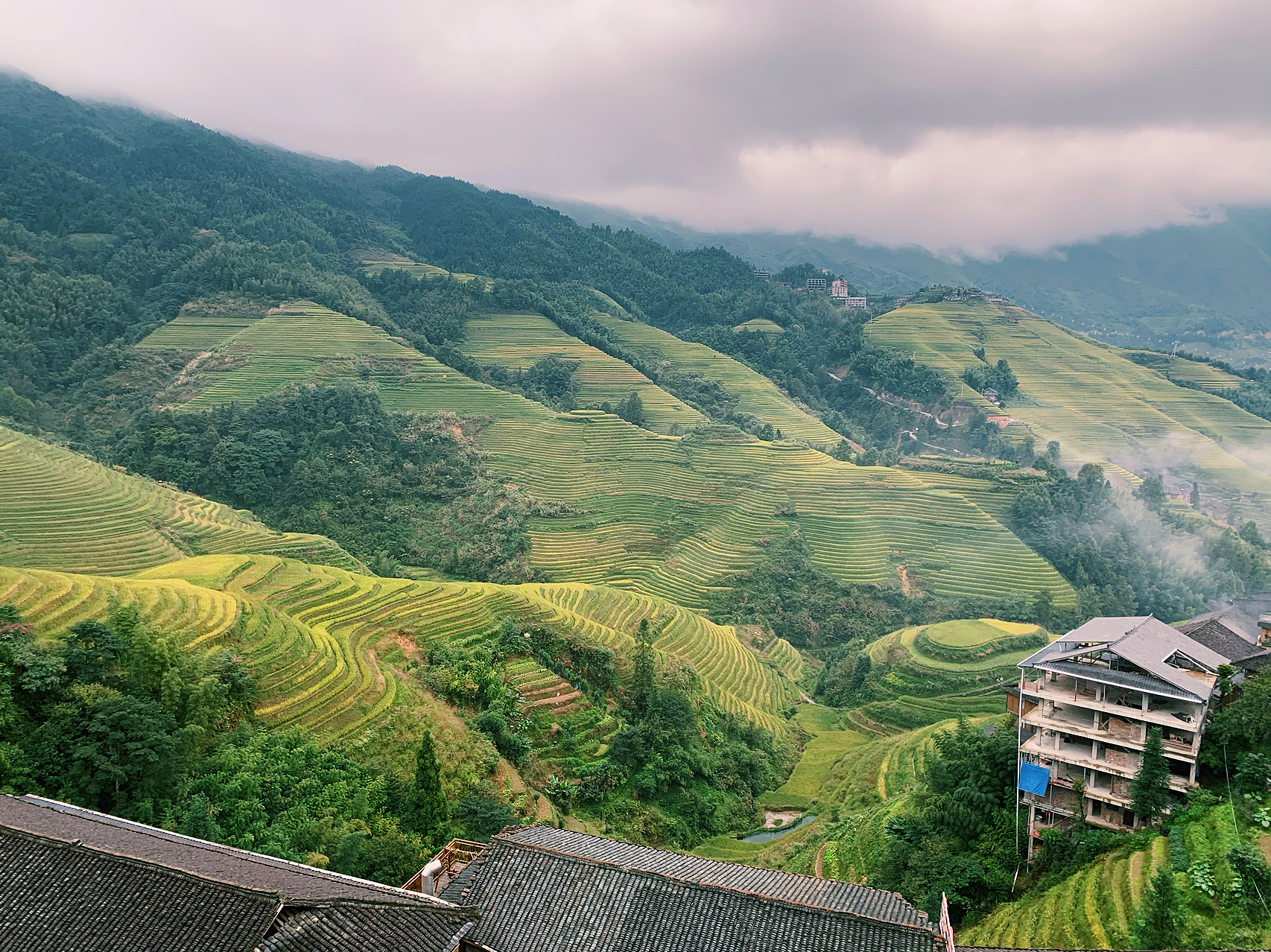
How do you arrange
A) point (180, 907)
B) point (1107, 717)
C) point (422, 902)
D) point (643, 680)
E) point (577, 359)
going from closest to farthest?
1. point (180, 907)
2. point (422, 902)
3. point (1107, 717)
4. point (643, 680)
5. point (577, 359)

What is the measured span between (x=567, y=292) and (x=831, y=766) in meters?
77.2

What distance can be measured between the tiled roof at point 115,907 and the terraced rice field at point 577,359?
54878mm

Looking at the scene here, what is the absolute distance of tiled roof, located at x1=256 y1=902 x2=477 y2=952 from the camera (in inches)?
353

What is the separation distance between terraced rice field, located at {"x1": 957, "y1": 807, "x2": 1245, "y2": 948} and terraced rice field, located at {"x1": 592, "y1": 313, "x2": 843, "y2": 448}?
55.8 m

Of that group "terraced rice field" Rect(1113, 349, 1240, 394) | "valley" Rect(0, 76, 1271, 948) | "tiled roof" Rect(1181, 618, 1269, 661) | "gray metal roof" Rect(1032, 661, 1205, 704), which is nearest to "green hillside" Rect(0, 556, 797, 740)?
"valley" Rect(0, 76, 1271, 948)

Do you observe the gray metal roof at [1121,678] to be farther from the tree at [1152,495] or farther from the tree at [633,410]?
the tree at [1152,495]

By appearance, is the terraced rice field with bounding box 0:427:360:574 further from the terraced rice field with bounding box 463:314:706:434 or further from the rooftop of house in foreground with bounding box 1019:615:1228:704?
the terraced rice field with bounding box 463:314:706:434

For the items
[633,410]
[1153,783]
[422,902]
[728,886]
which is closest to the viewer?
[422,902]

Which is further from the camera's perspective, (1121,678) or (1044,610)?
(1044,610)

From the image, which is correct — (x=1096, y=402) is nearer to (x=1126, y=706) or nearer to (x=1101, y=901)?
(x=1126, y=706)

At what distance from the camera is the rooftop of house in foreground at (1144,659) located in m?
15.2

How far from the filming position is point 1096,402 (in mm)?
87688

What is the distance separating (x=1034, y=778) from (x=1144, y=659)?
3058mm

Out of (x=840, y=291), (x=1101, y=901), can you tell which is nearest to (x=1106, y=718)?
(x=1101, y=901)
